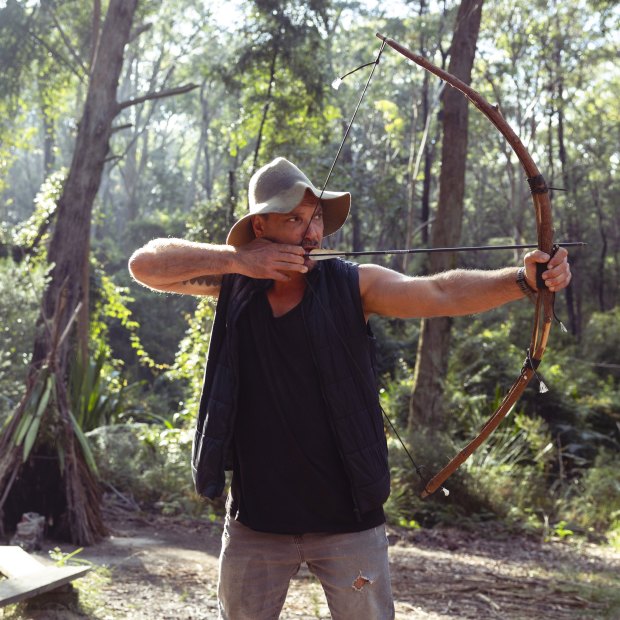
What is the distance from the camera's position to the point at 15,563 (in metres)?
4.51

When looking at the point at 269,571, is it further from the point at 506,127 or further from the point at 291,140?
the point at 291,140

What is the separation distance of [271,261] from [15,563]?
8.90 ft

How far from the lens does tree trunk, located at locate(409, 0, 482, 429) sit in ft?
32.0

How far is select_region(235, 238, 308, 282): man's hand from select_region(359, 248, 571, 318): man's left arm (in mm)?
211

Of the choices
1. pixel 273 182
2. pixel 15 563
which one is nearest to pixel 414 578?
pixel 15 563

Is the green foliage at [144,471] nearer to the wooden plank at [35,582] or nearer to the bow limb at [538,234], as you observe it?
the wooden plank at [35,582]

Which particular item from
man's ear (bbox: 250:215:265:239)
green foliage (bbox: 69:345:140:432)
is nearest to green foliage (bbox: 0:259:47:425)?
green foliage (bbox: 69:345:140:432)

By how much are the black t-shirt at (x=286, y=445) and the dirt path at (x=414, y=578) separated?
232 cm

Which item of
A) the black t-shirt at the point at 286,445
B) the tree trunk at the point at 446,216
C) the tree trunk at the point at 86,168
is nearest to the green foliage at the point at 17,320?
the tree trunk at the point at 86,168

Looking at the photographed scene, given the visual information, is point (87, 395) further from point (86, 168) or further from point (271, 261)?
point (271, 261)

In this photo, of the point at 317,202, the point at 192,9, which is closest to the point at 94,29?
the point at 317,202

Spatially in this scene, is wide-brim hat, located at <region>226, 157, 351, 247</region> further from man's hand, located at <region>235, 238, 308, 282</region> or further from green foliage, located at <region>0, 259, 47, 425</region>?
green foliage, located at <region>0, 259, 47, 425</region>

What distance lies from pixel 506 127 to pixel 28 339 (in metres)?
7.91

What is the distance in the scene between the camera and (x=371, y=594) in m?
2.45
